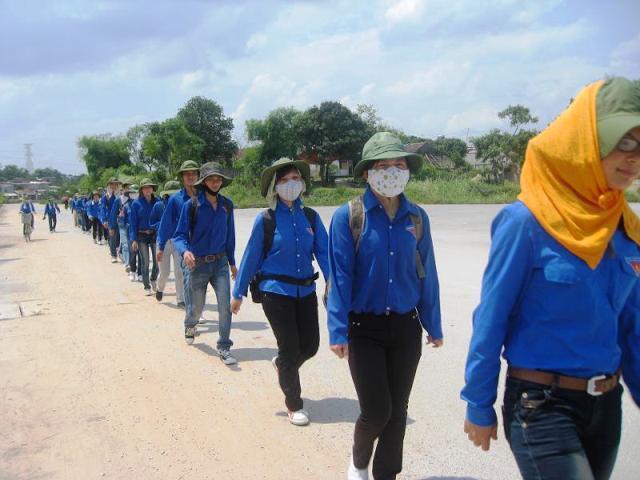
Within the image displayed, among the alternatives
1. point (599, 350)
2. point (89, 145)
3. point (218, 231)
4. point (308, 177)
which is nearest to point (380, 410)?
point (599, 350)

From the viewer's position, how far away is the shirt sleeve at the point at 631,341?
2.20 meters

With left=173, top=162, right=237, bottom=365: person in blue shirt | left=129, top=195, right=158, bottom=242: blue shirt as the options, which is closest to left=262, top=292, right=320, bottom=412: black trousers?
left=173, top=162, right=237, bottom=365: person in blue shirt

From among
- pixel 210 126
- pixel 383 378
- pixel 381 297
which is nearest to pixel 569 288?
pixel 381 297

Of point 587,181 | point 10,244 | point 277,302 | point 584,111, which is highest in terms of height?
point 584,111

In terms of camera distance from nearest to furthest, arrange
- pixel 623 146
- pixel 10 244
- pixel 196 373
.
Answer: pixel 623 146
pixel 196 373
pixel 10 244

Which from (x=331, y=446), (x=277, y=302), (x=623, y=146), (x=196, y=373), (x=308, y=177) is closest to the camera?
(x=623, y=146)

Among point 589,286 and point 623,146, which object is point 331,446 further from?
point 623,146

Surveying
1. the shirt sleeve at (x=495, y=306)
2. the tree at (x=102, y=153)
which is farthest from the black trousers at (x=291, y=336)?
the tree at (x=102, y=153)

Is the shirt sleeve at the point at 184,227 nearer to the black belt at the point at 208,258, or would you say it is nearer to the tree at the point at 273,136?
the black belt at the point at 208,258

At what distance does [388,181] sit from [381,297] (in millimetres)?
676

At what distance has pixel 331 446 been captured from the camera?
4047 mm

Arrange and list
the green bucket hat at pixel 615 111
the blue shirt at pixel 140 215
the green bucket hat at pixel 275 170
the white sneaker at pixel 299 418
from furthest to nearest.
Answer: the blue shirt at pixel 140 215, the green bucket hat at pixel 275 170, the white sneaker at pixel 299 418, the green bucket hat at pixel 615 111

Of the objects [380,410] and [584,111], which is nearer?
[584,111]

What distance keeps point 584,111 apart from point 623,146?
18cm
